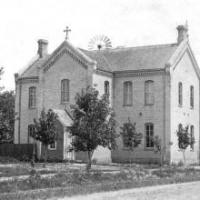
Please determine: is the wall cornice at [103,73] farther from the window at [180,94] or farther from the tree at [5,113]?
the tree at [5,113]

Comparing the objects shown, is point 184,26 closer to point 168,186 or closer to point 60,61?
point 60,61

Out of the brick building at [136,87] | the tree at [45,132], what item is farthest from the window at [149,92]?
the tree at [45,132]

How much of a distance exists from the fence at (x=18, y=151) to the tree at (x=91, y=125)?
15312 mm

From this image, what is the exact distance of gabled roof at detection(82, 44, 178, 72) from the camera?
46.6m

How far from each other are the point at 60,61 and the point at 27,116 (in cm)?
785

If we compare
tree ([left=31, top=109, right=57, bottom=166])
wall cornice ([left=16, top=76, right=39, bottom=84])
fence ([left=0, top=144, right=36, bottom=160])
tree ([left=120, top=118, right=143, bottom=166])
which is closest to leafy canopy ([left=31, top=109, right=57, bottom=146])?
tree ([left=31, top=109, right=57, bottom=166])

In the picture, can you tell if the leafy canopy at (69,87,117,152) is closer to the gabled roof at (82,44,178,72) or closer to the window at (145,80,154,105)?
the gabled roof at (82,44,178,72)

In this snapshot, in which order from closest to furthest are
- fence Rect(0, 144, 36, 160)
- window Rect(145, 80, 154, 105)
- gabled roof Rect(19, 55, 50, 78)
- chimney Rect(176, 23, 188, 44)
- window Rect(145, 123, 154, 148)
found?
window Rect(145, 123, 154, 148) < window Rect(145, 80, 154, 105) < fence Rect(0, 144, 36, 160) < chimney Rect(176, 23, 188, 44) < gabled roof Rect(19, 55, 50, 78)

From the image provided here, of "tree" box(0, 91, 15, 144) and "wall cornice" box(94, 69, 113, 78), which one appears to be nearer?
"tree" box(0, 91, 15, 144)

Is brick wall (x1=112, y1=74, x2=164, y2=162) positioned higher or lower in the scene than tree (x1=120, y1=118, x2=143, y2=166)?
higher

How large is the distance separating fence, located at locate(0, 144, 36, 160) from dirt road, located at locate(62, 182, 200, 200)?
25.0 meters

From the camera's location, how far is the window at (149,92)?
46062mm

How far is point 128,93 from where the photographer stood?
47.3 m

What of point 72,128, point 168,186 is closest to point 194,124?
point 72,128
